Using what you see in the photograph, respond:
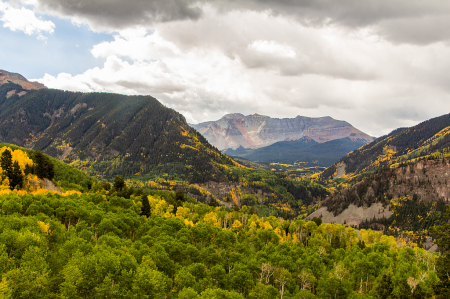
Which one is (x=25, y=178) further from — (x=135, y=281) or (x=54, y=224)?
(x=135, y=281)

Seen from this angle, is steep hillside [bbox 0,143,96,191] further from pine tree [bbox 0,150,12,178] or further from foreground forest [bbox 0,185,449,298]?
foreground forest [bbox 0,185,449,298]

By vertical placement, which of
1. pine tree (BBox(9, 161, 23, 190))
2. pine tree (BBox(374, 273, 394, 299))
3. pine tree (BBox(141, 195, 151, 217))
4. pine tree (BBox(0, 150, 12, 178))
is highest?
pine tree (BBox(0, 150, 12, 178))

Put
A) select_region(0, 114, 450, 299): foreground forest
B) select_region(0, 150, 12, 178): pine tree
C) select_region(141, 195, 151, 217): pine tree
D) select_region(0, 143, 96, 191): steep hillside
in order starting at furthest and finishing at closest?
select_region(141, 195, 151, 217): pine tree → select_region(0, 143, 96, 191): steep hillside → select_region(0, 150, 12, 178): pine tree → select_region(0, 114, 450, 299): foreground forest

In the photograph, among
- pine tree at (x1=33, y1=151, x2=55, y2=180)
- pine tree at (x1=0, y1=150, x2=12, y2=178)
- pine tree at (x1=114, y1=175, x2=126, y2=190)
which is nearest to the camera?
pine tree at (x1=0, y1=150, x2=12, y2=178)

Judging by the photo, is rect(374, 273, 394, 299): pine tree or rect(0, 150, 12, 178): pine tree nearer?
rect(374, 273, 394, 299): pine tree

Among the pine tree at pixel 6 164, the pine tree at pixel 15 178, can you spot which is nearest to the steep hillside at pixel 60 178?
the pine tree at pixel 15 178

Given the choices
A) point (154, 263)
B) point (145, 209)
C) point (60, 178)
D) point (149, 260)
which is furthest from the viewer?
point (60, 178)

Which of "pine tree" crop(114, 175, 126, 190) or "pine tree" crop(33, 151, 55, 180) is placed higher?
"pine tree" crop(33, 151, 55, 180)

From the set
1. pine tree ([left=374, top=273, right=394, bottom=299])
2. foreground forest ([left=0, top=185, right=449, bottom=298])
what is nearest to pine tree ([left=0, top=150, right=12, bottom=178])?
foreground forest ([left=0, top=185, right=449, bottom=298])

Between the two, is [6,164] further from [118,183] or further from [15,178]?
[118,183]

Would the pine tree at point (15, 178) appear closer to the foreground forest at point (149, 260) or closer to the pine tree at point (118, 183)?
the foreground forest at point (149, 260)

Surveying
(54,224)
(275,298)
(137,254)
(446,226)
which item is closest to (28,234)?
(54,224)

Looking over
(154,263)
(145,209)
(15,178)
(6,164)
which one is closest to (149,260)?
(154,263)

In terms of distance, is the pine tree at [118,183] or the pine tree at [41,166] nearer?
the pine tree at [41,166]
